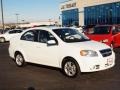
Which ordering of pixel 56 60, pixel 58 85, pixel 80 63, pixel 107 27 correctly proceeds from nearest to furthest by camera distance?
pixel 58 85 < pixel 80 63 < pixel 56 60 < pixel 107 27

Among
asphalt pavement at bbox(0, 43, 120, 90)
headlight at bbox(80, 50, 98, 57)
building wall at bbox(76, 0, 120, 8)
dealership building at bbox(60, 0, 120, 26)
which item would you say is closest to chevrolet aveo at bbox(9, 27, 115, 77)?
headlight at bbox(80, 50, 98, 57)

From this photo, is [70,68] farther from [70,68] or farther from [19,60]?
[19,60]

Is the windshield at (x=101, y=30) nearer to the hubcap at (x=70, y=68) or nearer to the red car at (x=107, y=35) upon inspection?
the red car at (x=107, y=35)

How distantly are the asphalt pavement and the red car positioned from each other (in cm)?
452

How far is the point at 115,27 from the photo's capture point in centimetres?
1756

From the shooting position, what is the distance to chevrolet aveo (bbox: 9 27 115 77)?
32.4 ft

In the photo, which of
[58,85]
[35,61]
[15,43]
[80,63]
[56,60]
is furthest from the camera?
[15,43]

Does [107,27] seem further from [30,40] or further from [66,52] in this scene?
[66,52]

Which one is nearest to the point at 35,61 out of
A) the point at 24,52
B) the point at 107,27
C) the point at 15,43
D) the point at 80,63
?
the point at 24,52

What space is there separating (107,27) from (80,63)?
7.94 meters

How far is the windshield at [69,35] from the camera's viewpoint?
10844 millimetres

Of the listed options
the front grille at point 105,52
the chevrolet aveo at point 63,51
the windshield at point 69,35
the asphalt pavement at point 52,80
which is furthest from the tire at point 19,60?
the front grille at point 105,52

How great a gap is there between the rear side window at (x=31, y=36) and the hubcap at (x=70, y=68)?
2011 mm

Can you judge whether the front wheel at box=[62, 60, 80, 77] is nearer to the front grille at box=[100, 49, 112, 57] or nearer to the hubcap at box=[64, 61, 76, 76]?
the hubcap at box=[64, 61, 76, 76]
